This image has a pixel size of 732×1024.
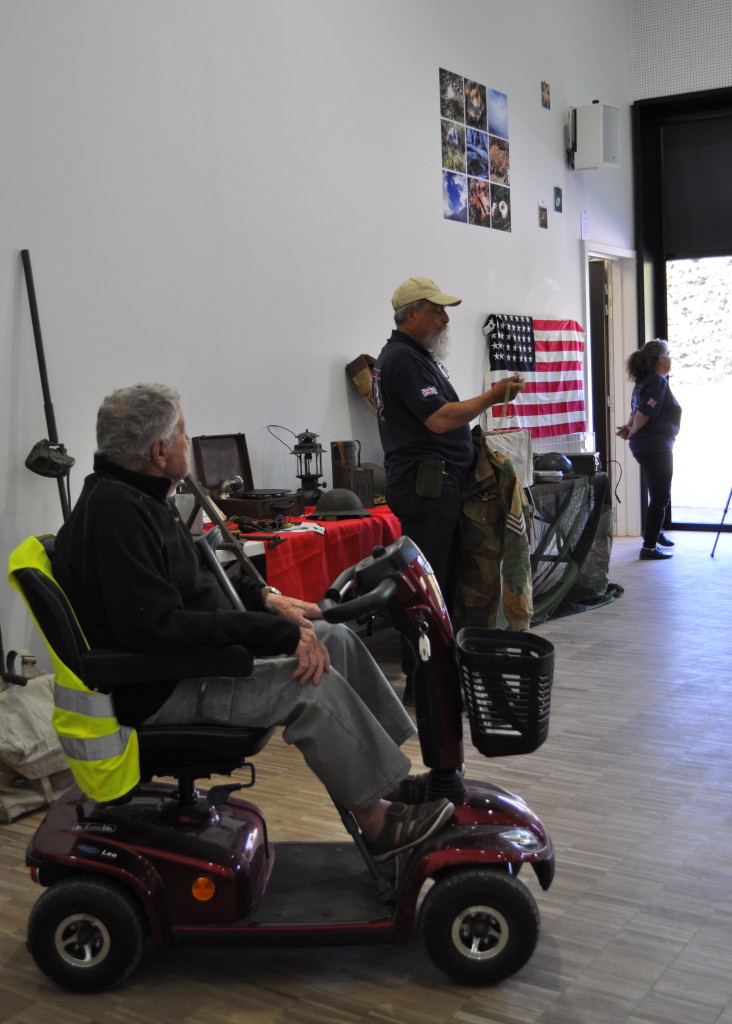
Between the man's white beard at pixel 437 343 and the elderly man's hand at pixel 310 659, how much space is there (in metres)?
2.18

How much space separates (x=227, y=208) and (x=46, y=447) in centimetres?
160

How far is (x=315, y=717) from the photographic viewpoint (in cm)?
223

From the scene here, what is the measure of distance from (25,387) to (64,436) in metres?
0.25

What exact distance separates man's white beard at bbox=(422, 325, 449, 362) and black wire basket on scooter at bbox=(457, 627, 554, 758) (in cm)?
217

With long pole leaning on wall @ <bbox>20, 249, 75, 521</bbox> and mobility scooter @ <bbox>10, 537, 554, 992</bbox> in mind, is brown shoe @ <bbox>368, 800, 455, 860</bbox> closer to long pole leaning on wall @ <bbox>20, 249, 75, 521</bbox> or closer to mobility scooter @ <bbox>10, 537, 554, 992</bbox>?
mobility scooter @ <bbox>10, 537, 554, 992</bbox>

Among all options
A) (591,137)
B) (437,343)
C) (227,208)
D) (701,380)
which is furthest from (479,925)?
(701,380)

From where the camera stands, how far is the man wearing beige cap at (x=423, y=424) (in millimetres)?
4121

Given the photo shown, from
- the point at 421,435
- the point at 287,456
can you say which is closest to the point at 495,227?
the point at 287,456

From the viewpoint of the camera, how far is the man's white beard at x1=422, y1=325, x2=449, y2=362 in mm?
4219

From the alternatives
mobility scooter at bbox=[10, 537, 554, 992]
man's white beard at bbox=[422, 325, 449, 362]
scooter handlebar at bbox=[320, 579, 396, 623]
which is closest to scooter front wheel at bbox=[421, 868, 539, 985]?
mobility scooter at bbox=[10, 537, 554, 992]

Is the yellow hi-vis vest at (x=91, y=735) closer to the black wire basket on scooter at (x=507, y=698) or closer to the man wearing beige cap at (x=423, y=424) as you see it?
the black wire basket on scooter at (x=507, y=698)

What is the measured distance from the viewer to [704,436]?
9.35m

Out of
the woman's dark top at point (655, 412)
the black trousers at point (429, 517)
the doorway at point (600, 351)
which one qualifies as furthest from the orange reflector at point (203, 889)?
the doorway at point (600, 351)

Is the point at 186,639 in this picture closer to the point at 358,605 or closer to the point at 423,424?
the point at 358,605
